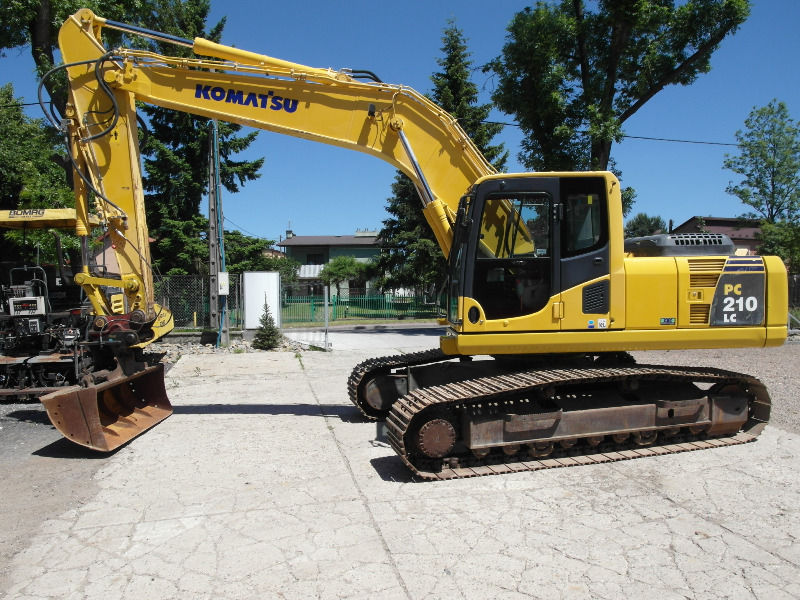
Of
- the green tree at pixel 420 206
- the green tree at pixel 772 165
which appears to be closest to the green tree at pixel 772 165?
the green tree at pixel 772 165

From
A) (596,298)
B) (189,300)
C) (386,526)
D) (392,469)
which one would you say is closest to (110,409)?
(392,469)

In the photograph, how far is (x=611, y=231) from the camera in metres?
5.71

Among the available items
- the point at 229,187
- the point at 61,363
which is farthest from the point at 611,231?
the point at 229,187

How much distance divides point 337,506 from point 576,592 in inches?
79.7

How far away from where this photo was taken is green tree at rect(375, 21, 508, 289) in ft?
90.3

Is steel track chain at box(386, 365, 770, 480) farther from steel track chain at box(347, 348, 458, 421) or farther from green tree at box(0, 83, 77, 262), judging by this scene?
green tree at box(0, 83, 77, 262)

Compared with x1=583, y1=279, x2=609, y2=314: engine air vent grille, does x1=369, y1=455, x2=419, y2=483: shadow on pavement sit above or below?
below

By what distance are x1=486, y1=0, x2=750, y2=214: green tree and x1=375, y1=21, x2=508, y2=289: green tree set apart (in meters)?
5.32

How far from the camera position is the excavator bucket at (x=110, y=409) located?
5.97 metres

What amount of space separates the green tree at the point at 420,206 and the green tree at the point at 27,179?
13743 millimetres

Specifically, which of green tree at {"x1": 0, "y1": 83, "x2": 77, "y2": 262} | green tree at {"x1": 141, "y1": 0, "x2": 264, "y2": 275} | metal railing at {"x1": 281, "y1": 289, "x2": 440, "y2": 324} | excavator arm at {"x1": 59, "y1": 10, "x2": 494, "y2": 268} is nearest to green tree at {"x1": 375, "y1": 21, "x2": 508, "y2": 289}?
metal railing at {"x1": 281, "y1": 289, "x2": 440, "y2": 324}

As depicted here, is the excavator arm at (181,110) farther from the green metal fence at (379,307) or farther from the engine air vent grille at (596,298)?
the green metal fence at (379,307)

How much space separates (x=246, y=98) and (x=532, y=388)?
4.71m

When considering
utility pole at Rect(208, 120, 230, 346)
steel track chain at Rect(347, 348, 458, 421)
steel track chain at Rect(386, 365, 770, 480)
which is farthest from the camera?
utility pole at Rect(208, 120, 230, 346)
